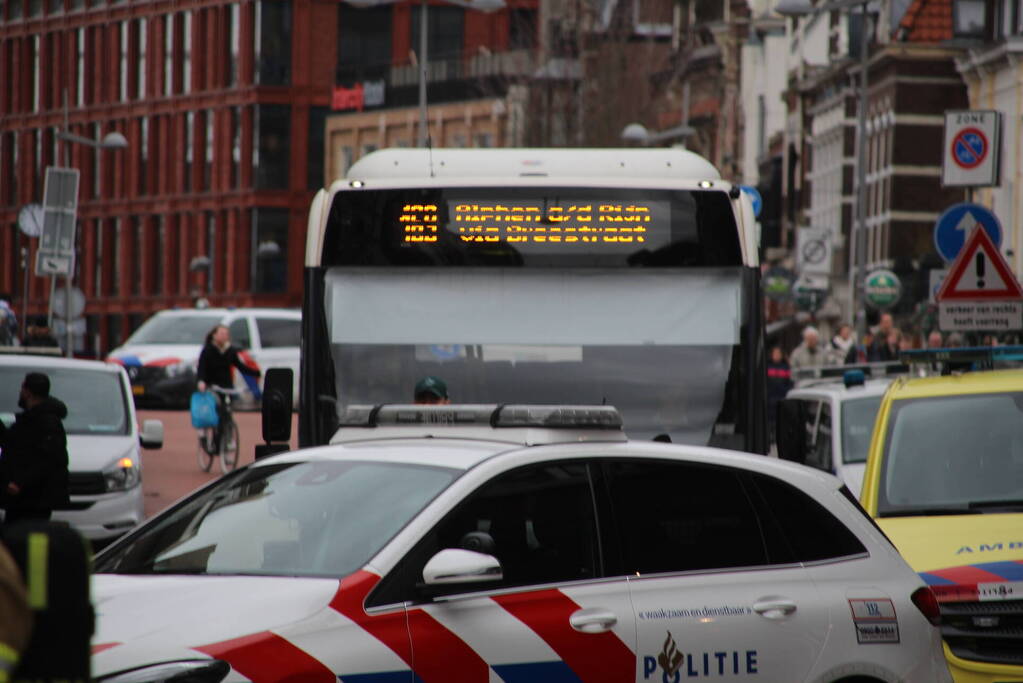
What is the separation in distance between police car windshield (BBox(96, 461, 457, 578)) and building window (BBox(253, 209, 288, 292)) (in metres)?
84.7

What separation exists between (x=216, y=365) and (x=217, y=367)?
4 cm

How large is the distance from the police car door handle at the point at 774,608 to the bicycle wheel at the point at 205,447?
18.8 metres

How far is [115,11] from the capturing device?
95.8 metres

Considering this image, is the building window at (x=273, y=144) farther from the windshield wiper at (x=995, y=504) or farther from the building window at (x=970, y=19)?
the windshield wiper at (x=995, y=504)

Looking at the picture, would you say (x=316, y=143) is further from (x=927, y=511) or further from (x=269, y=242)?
(x=927, y=511)

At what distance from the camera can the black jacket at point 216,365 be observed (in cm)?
2573

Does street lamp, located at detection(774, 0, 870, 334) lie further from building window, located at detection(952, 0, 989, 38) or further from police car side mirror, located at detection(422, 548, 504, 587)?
police car side mirror, located at detection(422, 548, 504, 587)

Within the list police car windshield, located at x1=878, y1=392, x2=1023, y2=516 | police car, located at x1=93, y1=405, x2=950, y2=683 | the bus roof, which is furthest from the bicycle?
police car, located at x1=93, y1=405, x2=950, y2=683

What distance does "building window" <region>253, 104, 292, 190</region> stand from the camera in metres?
93.4

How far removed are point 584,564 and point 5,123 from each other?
9124 centimetres

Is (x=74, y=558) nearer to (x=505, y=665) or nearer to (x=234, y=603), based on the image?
(x=234, y=603)

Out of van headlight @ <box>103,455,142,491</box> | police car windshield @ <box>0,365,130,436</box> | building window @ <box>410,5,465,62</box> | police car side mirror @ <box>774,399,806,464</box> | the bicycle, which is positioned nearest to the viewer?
police car side mirror @ <box>774,399,806,464</box>

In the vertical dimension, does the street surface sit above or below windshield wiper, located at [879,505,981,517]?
below

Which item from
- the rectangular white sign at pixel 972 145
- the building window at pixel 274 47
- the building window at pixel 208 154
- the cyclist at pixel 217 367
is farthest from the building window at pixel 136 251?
the rectangular white sign at pixel 972 145
